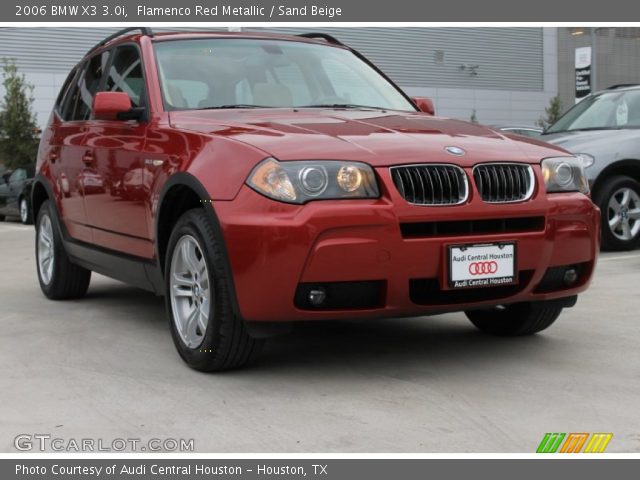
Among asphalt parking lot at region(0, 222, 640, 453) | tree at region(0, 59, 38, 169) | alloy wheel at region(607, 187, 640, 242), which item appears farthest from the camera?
tree at region(0, 59, 38, 169)

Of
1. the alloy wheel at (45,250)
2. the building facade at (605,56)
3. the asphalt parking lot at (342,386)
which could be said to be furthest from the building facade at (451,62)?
the asphalt parking lot at (342,386)

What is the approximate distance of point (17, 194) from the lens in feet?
67.4

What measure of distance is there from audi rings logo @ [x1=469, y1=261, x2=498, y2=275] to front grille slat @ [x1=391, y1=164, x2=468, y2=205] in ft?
0.94

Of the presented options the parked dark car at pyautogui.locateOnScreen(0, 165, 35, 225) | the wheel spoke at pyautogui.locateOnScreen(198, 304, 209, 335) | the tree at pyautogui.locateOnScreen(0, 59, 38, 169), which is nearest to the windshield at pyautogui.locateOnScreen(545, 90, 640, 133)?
the wheel spoke at pyautogui.locateOnScreen(198, 304, 209, 335)

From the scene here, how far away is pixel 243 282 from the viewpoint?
421 centimetres

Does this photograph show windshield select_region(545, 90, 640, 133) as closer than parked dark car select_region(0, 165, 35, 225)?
Yes

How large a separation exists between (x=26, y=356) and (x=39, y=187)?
249 cm

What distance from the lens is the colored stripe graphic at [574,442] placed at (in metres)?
3.47

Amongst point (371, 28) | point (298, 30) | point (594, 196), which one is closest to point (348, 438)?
point (594, 196)

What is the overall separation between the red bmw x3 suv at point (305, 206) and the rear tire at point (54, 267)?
4.05 ft

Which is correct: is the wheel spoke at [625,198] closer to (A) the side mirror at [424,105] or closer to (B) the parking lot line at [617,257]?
(B) the parking lot line at [617,257]

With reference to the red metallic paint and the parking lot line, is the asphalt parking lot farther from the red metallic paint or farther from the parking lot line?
the parking lot line

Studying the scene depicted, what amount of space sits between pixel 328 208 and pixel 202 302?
2.90 ft

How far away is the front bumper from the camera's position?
412 cm
